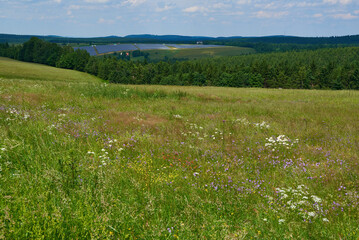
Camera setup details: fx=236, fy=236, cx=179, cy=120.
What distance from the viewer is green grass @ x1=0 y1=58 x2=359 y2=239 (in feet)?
9.63

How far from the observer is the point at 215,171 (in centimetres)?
509

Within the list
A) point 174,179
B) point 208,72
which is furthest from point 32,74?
point 208,72

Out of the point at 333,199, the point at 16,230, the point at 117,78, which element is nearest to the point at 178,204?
the point at 16,230

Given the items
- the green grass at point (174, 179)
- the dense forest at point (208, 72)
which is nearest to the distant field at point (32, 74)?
the dense forest at point (208, 72)

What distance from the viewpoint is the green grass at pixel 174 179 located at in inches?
116

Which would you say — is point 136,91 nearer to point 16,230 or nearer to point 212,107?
point 212,107

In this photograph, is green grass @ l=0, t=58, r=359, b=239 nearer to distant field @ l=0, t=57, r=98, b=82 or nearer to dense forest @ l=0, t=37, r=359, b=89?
distant field @ l=0, t=57, r=98, b=82

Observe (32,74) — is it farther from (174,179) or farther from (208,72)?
(208,72)

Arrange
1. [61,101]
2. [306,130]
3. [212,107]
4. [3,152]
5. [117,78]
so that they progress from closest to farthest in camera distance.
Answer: [3,152], [306,130], [61,101], [212,107], [117,78]

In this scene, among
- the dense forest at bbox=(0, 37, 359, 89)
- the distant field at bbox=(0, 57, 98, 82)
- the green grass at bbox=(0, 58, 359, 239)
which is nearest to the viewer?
the green grass at bbox=(0, 58, 359, 239)

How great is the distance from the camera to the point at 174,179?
4699 millimetres

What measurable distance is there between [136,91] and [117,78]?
8205 cm

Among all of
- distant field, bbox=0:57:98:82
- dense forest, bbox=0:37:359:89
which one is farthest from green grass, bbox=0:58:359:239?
dense forest, bbox=0:37:359:89

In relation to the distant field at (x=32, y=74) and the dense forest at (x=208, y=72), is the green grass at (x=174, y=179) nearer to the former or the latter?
the distant field at (x=32, y=74)
